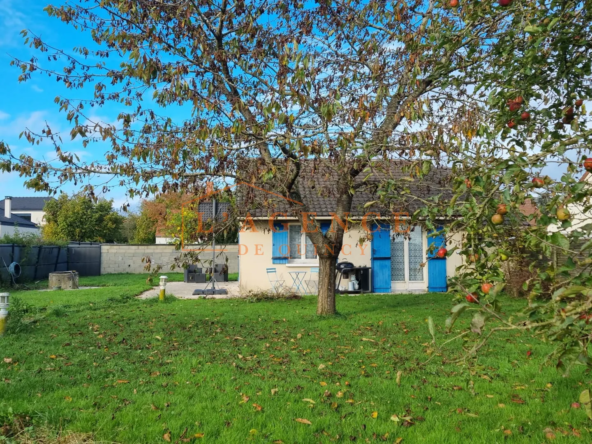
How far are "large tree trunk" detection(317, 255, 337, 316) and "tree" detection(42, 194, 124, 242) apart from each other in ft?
76.4

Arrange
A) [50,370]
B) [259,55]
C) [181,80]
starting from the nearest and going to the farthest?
1. [50,370]
2. [181,80]
3. [259,55]

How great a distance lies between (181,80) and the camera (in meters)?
5.51

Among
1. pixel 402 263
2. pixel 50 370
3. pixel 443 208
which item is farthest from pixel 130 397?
pixel 402 263

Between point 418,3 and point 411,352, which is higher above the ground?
point 418,3

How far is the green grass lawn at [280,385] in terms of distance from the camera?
3.31 meters

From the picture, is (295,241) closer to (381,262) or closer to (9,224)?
(381,262)

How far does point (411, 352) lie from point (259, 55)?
474cm

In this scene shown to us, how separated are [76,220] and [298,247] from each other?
21670 mm

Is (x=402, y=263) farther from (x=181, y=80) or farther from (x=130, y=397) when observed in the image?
(x=130, y=397)

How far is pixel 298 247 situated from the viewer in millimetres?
12555

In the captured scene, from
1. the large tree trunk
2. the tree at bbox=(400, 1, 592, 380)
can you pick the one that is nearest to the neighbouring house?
the large tree trunk

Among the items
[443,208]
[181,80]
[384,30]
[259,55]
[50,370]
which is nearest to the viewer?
[443,208]

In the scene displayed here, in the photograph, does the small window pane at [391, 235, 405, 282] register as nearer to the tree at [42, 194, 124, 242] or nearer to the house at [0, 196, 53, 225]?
the tree at [42, 194, 124, 242]

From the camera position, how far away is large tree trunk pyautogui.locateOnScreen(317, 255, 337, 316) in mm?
8320
